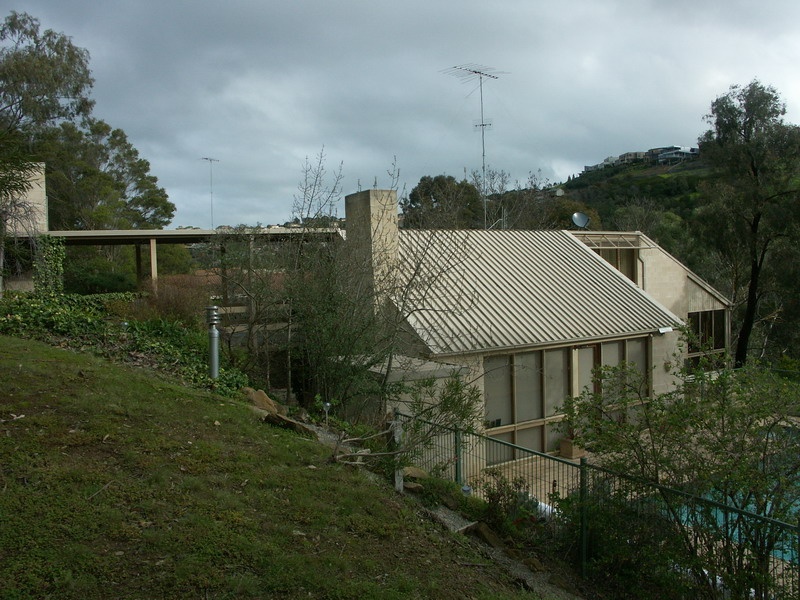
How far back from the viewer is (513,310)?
15594 millimetres

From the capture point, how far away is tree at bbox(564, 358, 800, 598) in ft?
21.1

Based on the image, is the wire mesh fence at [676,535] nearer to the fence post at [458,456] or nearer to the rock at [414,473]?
the rock at [414,473]

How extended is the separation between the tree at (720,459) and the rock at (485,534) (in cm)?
145

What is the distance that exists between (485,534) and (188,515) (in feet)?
10.7

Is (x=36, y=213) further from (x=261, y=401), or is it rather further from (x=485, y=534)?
(x=485, y=534)

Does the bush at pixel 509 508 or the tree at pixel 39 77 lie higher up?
the tree at pixel 39 77

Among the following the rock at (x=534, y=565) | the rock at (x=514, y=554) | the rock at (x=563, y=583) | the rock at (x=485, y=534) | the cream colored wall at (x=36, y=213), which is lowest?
the rock at (x=563, y=583)

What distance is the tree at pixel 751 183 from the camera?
2569cm

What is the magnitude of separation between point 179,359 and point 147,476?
17.7 feet

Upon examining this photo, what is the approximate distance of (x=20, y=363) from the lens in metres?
8.92

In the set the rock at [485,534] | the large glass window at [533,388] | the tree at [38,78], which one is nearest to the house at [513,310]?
the large glass window at [533,388]

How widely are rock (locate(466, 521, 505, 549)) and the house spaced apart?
161 inches

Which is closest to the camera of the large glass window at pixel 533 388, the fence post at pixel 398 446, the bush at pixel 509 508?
the fence post at pixel 398 446

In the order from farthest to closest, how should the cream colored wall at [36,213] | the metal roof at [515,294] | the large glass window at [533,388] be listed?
the cream colored wall at [36,213]
the large glass window at [533,388]
the metal roof at [515,294]
